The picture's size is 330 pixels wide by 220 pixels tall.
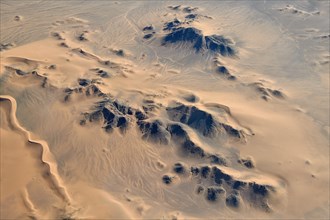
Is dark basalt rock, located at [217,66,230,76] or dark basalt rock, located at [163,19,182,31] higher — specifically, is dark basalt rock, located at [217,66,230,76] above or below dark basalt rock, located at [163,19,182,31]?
below

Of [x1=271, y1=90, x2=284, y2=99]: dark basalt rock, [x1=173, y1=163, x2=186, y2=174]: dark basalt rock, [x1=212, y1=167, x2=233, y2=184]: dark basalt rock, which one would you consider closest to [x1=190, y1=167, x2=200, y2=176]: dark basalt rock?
[x1=173, y1=163, x2=186, y2=174]: dark basalt rock

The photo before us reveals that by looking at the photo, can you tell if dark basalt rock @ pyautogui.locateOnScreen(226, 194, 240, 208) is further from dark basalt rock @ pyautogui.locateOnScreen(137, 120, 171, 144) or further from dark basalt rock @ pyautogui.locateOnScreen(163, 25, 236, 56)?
dark basalt rock @ pyautogui.locateOnScreen(163, 25, 236, 56)

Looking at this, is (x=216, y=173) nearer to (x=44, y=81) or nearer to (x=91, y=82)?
(x=91, y=82)

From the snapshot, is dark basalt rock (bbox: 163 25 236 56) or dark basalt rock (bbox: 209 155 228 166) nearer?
dark basalt rock (bbox: 209 155 228 166)

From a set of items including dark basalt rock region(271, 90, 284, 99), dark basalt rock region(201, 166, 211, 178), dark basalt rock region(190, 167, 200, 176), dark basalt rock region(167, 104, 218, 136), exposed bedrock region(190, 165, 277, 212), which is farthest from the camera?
dark basalt rock region(271, 90, 284, 99)

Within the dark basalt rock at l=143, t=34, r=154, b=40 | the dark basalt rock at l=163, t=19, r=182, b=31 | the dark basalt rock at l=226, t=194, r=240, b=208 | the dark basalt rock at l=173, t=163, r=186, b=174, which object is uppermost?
the dark basalt rock at l=163, t=19, r=182, b=31

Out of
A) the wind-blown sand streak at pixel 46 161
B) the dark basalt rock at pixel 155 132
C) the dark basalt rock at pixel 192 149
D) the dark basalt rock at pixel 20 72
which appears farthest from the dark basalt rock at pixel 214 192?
the dark basalt rock at pixel 20 72

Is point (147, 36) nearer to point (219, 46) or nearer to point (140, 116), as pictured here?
point (219, 46)

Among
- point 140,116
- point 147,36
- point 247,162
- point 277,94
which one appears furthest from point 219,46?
point 247,162
